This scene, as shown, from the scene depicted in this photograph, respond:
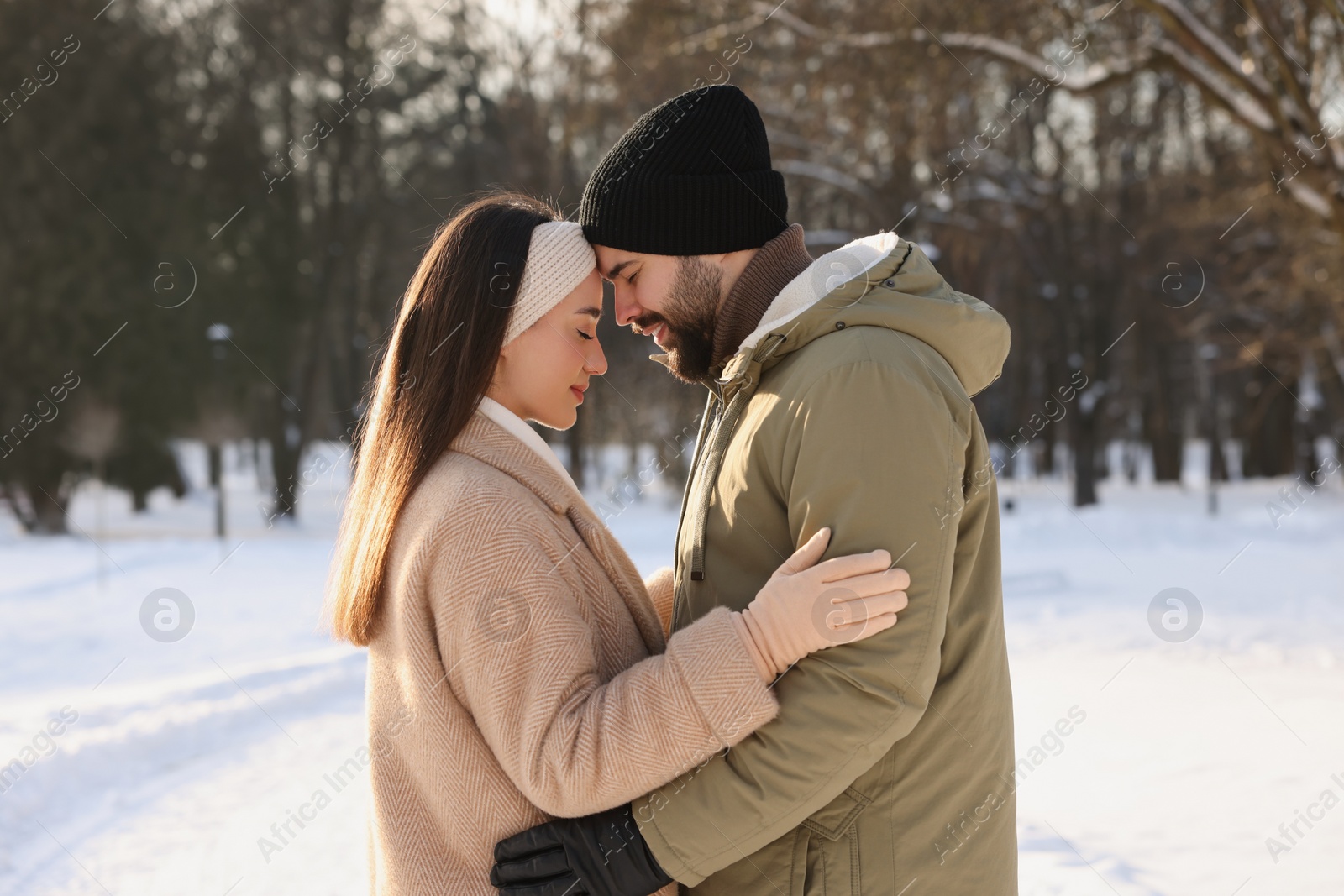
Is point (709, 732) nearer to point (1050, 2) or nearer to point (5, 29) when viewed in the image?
point (1050, 2)

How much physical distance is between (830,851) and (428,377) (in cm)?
114

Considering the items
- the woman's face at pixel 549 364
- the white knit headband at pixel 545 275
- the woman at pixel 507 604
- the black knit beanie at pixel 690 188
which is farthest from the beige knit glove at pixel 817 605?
the black knit beanie at pixel 690 188

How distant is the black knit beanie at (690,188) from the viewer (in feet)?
7.80

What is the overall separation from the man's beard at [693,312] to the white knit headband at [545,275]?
0.23 metres

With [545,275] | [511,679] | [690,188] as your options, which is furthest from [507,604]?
[690,188]

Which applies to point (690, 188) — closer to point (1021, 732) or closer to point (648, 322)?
point (648, 322)

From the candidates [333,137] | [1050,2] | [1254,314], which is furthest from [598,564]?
[1254,314]

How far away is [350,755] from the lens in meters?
7.36

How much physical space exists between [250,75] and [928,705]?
84.0 feet

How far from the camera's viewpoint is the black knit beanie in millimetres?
2377

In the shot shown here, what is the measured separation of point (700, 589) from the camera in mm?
2156

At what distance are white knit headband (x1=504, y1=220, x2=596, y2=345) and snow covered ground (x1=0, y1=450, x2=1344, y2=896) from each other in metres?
1.56

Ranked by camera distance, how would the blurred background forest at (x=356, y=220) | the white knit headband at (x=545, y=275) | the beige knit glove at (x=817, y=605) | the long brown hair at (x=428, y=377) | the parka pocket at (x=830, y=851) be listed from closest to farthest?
1. the beige knit glove at (x=817, y=605)
2. the parka pocket at (x=830, y=851)
3. the long brown hair at (x=428, y=377)
4. the white knit headband at (x=545, y=275)
5. the blurred background forest at (x=356, y=220)

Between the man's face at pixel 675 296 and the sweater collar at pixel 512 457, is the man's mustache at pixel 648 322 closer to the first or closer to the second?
the man's face at pixel 675 296
